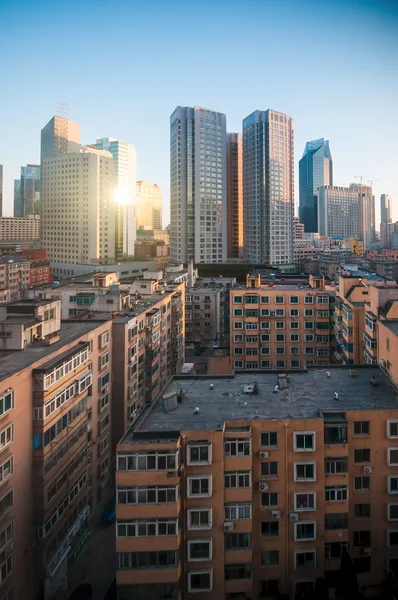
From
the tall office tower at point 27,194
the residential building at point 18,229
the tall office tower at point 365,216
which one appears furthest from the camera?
the tall office tower at point 27,194

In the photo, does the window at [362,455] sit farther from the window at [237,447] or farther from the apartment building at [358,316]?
the apartment building at [358,316]

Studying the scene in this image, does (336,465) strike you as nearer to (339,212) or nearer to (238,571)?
(238,571)

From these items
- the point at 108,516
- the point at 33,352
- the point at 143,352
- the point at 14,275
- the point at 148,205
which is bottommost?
the point at 108,516

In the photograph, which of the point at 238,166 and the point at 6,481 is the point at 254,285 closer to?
the point at 6,481

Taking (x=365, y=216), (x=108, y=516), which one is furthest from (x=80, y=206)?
(x=365, y=216)

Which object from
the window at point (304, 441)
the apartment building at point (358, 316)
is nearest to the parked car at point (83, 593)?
the window at point (304, 441)

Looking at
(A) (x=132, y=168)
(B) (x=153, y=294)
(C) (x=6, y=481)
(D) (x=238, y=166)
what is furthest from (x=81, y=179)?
(C) (x=6, y=481)
